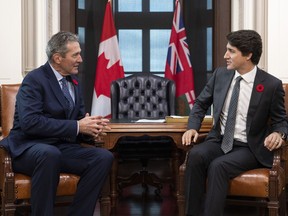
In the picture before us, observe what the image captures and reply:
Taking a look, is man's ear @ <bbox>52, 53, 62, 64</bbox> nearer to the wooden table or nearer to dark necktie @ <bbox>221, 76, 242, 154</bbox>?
the wooden table

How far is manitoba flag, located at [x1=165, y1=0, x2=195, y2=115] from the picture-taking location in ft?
20.6

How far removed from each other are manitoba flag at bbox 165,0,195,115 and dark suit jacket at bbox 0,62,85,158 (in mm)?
2830

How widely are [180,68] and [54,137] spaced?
9.95ft

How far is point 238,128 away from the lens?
11.9 feet

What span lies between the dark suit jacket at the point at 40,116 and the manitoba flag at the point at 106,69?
2.54m

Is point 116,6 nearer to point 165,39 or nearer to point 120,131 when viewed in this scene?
point 165,39

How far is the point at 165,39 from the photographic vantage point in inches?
280

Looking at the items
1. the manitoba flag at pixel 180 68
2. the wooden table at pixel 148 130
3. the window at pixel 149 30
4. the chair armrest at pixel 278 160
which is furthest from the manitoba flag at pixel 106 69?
the chair armrest at pixel 278 160

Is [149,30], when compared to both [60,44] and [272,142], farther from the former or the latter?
[272,142]

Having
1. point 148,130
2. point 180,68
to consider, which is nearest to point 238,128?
point 148,130

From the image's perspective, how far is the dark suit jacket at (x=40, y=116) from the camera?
3.38 metres

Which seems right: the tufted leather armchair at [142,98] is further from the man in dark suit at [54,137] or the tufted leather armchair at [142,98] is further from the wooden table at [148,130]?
the man in dark suit at [54,137]

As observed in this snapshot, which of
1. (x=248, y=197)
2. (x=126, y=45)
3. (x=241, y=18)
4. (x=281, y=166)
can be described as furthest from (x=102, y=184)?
(x=126, y=45)

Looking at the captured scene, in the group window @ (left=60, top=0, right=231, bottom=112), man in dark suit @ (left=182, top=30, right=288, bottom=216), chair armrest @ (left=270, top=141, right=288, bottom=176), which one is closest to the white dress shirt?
man in dark suit @ (left=182, top=30, right=288, bottom=216)
